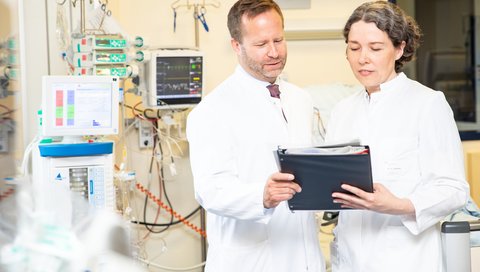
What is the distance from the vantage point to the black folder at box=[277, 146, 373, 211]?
5.98 feet

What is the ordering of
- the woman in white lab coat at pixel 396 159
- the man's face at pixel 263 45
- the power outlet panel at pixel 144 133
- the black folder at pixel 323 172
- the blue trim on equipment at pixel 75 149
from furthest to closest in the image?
1. the power outlet panel at pixel 144 133
2. the blue trim on equipment at pixel 75 149
3. the man's face at pixel 263 45
4. the woman in white lab coat at pixel 396 159
5. the black folder at pixel 323 172

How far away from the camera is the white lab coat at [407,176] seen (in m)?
1.93

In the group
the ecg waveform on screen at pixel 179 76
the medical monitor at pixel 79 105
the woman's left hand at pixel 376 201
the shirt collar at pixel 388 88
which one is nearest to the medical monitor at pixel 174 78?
the ecg waveform on screen at pixel 179 76

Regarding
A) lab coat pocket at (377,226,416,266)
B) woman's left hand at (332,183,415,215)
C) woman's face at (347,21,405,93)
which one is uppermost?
woman's face at (347,21,405,93)

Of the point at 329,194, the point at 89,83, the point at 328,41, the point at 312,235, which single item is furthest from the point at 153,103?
A: the point at 329,194

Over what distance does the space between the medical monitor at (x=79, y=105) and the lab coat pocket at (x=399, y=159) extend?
1.23m

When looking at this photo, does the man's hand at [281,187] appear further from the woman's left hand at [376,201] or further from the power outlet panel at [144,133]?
the power outlet panel at [144,133]

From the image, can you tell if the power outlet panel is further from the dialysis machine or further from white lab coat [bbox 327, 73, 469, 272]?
white lab coat [bbox 327, 73, 469, 272]

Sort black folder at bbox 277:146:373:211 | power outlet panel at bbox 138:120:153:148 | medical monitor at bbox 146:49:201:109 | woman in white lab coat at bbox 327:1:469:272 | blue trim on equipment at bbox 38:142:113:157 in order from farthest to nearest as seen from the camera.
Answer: power outlet panel at bbox 138:120:153:148
medical monitor at bbox 146:49:201:109
blue trim on equipment at bbox 38:142:113:157
woman in white lab coat at bbox 327:1:469:272
black folder at bbox 277:146:373:211

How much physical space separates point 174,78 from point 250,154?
155cm

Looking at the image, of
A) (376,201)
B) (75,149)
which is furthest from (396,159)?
(75,149)

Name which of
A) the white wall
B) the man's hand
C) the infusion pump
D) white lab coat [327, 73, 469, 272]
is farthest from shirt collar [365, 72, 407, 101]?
the white wall

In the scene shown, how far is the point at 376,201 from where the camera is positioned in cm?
186

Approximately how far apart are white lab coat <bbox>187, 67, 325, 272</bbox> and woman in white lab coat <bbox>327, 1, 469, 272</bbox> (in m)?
0.15
